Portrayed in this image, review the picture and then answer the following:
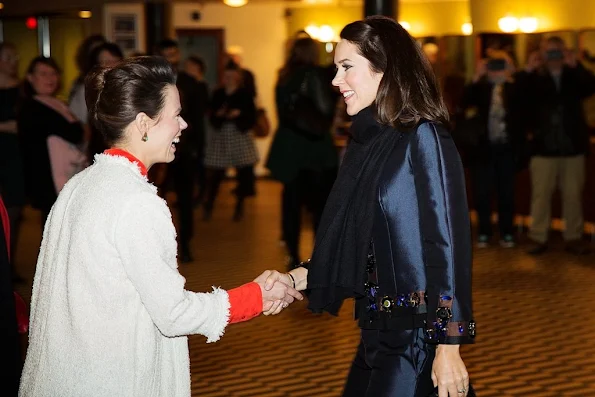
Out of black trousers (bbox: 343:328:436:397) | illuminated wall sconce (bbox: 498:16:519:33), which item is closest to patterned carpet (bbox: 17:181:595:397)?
black trousers (bbox: 343:328:436:397)

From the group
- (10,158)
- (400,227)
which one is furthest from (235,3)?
(400,227)

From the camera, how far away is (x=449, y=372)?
2607 millimetres

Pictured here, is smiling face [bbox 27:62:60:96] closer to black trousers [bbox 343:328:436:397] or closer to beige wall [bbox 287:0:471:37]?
black trousers [bbox 343:328:436:397]

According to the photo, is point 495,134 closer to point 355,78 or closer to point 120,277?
point 355,78

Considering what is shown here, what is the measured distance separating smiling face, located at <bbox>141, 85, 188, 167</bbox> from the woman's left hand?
0.88m

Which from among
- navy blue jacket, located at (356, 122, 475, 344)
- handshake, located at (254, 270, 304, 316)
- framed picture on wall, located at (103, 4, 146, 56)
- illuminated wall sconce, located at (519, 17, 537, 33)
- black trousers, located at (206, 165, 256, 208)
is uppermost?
framed picture on wall, located at (103, 4, 146, 56)

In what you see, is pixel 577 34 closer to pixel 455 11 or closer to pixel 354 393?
pixel 455 11

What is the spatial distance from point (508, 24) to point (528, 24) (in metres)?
0.27

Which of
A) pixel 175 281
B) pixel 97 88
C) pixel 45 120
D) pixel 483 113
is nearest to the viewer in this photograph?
pixel 175 281

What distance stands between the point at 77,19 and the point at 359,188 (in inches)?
607

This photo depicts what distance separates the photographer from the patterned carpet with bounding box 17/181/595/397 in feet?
16.3

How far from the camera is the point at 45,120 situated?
658 centimetres

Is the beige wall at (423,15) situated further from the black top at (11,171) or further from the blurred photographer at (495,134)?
the black top at (11,171)

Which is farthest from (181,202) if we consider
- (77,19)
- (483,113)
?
(77,19)
